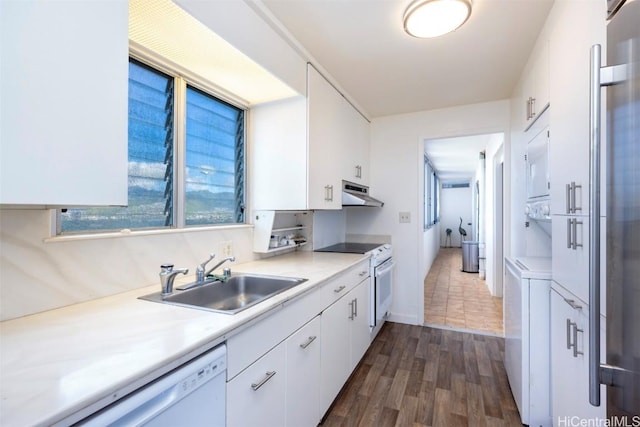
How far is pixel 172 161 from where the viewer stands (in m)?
1.65

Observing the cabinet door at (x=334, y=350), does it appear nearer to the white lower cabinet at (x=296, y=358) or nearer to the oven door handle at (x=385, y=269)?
the white lower cabinet at (x=296, y=358)

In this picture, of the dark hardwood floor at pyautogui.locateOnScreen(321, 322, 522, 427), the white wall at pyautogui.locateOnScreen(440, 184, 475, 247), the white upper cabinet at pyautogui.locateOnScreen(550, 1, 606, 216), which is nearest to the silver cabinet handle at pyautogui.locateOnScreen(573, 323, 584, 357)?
the white upper cabinet at pyautogui.locateOnScreen(550, 1, 606, 216)

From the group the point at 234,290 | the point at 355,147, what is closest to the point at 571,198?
A: the point at 234,290

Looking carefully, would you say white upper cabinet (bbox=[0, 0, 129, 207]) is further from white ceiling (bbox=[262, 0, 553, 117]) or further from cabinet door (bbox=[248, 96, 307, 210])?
cabinet door (bbox=[248, 96, 307, 210])

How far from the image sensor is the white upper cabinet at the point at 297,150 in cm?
205

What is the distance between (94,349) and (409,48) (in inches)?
92.4

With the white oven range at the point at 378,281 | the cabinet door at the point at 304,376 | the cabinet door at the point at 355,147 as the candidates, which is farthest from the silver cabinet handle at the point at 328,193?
the cabinet door at the point at 304,376

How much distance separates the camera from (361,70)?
2.35m

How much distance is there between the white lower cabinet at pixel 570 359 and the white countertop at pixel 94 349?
1.23 meters

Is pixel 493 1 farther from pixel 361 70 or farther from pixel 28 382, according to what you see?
pixel 28 382

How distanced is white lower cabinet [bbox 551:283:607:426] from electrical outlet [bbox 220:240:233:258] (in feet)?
6.08

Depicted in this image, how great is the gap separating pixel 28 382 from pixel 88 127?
66 centimetres

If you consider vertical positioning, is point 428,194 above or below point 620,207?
A: above

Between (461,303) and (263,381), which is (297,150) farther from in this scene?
(461,303)
